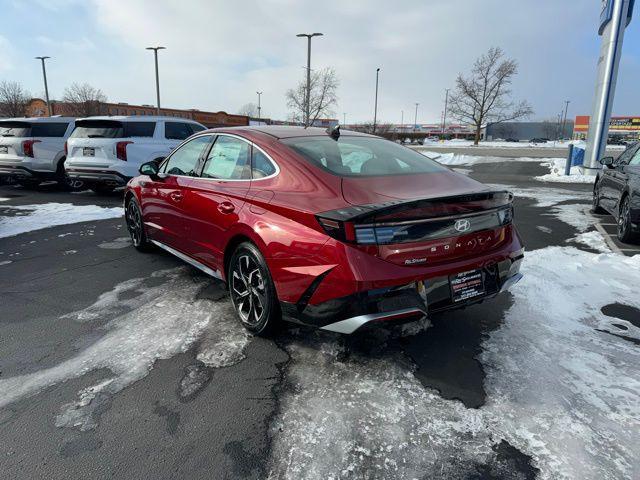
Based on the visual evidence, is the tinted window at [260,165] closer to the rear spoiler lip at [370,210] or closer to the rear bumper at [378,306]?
the rear spoiler lip at [370,210]

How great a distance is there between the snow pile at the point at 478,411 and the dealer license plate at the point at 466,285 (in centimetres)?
51

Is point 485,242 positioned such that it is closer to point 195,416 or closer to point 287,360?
point 287,360

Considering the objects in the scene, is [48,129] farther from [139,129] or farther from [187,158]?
[187,158]

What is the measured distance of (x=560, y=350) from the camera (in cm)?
318

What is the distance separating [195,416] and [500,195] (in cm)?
246

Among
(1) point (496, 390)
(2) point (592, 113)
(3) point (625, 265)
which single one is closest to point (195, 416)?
(1) point (496, 390)

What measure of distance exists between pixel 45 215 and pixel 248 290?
6.82 m

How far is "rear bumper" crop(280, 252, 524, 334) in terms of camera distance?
260cm

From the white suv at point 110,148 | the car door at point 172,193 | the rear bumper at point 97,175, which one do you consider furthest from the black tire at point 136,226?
the rear bumper at point 97,175

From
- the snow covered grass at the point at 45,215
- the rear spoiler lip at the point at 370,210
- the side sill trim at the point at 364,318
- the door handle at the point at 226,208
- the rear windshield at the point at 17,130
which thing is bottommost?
the snow covered grass at the point at 45,215

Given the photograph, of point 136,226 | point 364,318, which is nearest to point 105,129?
point 136,226

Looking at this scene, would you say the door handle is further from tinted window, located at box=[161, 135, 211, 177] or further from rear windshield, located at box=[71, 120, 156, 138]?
rear windshield, located at box=[71, 120, 156, 138]

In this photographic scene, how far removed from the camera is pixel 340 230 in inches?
101

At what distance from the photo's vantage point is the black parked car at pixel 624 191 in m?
6.01
